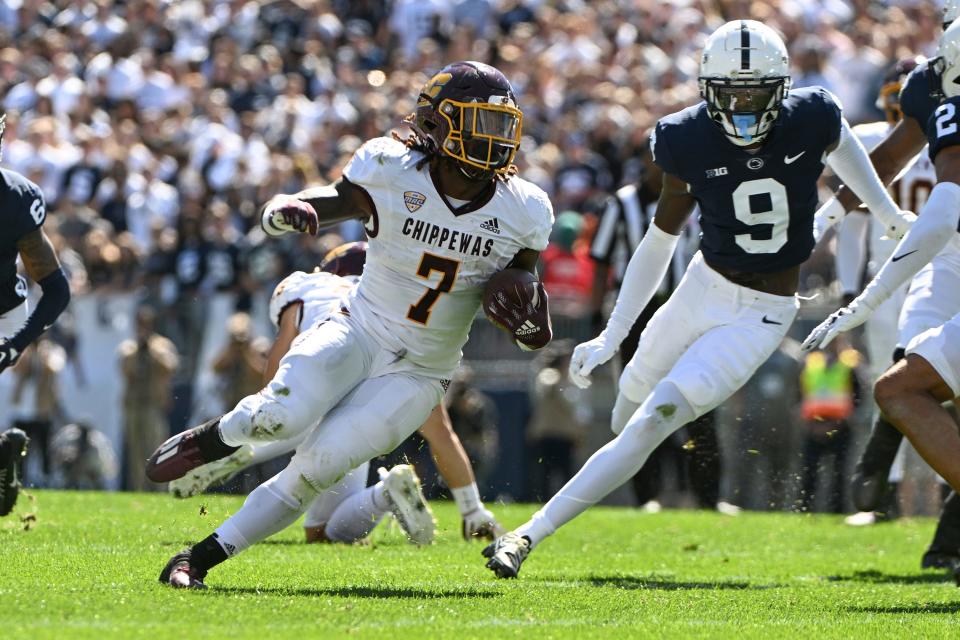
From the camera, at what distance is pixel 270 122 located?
48.3ft

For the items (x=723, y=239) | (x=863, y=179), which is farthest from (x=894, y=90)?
(x=723, y=239)

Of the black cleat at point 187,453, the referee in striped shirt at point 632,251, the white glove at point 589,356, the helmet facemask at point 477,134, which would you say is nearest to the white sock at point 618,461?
the white glove at point 589,356

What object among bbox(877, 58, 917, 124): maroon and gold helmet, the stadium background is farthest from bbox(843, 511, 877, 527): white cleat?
bbox(877, 58, 917, 124): maroon and gold helmet

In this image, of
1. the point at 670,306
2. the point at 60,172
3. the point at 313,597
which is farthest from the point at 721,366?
the point at 60,172

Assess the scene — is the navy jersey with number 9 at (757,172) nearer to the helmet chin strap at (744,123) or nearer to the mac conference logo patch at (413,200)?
the helmet chin strap at (744,123)

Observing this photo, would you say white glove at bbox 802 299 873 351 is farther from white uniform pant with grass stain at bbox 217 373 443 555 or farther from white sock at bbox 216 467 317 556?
white sock at bbox 216 467 317 556

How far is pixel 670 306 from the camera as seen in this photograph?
20.4 ft

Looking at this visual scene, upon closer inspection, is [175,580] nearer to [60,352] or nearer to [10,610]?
[10,610]

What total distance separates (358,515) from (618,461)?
1497 millimetres

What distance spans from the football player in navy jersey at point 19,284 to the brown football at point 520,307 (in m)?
2.08

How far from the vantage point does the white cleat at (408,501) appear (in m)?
6.54

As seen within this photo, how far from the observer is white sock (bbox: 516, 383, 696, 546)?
5.82 meters

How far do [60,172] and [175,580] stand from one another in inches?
380

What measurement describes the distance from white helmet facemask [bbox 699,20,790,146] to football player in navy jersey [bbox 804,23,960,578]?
0.73 metres
